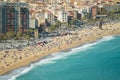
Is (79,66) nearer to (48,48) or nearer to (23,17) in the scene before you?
(48,48)

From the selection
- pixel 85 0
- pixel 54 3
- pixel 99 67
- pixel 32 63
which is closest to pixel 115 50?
pixel 99 67

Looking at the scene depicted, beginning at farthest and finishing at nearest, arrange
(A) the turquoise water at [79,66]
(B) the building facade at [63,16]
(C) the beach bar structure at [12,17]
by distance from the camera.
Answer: (B) the building facade at [63,16] < (C) the beach bar structure at [12,17] < (A) the turquoise water at [79,66]

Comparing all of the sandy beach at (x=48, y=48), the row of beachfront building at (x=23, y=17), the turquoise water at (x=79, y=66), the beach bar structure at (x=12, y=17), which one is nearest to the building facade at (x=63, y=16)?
the row of beachfront building at (x=23, y=17)

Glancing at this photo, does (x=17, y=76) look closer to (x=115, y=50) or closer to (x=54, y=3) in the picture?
(x=115, y=50)

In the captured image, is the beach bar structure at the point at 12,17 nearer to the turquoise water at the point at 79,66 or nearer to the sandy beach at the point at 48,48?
the sandy beach at the point at 48,48

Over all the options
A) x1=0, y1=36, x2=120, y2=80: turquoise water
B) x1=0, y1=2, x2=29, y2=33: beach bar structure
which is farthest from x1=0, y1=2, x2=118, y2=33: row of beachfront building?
x1=0, y1=36, x2=120, y2=80: turquoise water

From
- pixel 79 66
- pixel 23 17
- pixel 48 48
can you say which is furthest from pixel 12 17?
pixel 79 66
